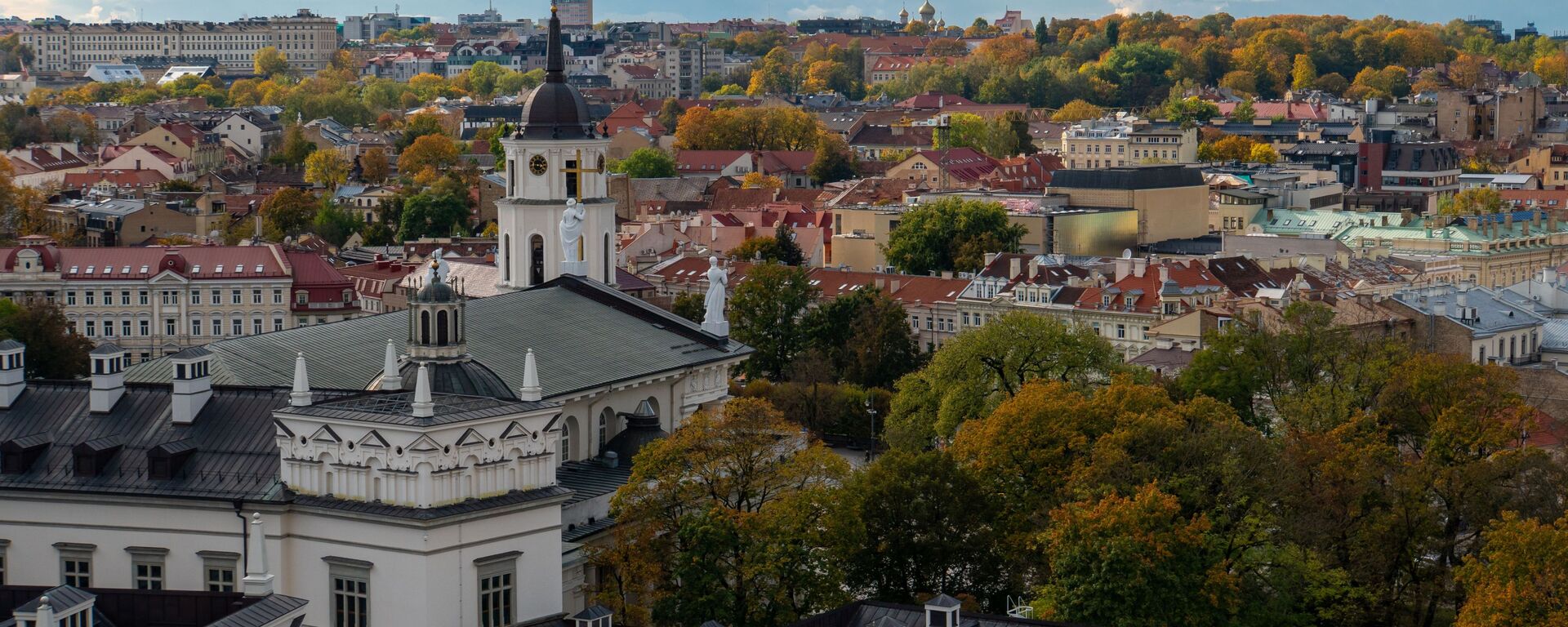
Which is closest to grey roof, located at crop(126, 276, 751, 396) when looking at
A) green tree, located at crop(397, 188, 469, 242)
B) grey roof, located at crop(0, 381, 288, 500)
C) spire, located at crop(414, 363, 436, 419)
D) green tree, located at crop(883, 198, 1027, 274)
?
grey roof, located at crop(0, 381, 288, 500)

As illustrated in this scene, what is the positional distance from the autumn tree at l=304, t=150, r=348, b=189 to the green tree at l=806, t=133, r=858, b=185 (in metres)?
29.0

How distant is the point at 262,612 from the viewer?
3741 centimetres

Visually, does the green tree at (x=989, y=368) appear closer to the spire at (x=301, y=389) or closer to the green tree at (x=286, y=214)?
the spire at (x=301, y=389)

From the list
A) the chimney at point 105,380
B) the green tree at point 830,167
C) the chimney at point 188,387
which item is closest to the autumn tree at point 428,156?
the green tree at point 830,167

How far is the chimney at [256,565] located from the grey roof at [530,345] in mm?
6229

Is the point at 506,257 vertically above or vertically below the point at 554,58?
below

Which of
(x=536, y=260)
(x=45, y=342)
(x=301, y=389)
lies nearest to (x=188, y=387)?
(x=301, y=389)

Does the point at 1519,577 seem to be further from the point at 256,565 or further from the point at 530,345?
the point at 256,565

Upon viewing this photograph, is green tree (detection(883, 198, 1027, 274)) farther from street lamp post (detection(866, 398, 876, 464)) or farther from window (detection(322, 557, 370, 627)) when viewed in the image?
window (detection(322, 557, 370, 627))

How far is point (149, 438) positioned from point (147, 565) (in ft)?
7.54

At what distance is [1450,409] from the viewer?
176 feet

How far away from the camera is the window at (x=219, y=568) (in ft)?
140

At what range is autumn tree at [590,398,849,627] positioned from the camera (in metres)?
43.8

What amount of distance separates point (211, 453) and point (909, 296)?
167ft
